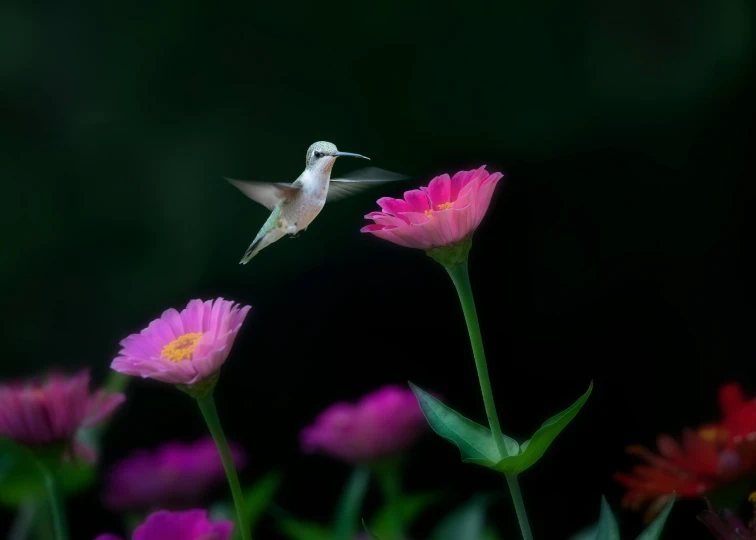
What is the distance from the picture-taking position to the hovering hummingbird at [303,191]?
24.9 inches

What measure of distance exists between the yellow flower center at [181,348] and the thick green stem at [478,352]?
137mm

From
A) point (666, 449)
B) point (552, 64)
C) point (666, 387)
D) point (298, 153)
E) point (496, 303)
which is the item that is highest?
point (552, 64)

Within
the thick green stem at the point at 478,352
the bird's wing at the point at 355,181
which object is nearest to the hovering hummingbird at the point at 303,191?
the bird's wing at the point at 355,181

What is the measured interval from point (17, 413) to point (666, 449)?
0.37 meters

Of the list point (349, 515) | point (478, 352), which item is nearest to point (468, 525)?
point (349, 515)

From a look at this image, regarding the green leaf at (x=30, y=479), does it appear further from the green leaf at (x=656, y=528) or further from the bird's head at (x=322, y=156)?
the green leaf at (x=656, y=528)

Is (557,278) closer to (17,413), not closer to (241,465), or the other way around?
(241,465)

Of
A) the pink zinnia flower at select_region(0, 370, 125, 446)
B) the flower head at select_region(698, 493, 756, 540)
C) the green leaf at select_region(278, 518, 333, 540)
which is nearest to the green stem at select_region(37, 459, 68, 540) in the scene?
the pink zinnia flower at select_region(0, 370, 125, 446)

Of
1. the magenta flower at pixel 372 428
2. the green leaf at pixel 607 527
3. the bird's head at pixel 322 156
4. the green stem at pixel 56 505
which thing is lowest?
the magenta flower at pixel 372 428

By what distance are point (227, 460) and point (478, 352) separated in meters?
0.13

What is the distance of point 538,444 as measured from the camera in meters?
0.45

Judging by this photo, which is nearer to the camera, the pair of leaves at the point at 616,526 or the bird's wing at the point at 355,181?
the pair of leaves at the point at 616,526

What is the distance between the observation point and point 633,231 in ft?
5.49

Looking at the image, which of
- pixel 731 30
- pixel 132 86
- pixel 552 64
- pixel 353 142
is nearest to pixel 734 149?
pixel 731 30
